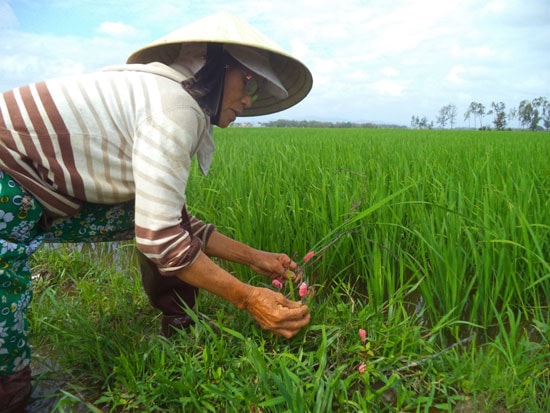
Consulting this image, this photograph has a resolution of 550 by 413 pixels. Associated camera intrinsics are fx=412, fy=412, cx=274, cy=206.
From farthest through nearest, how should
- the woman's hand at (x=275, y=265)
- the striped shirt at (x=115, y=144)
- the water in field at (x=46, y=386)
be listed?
the woman's hand at (x=275, y=265), the water in field at (x=46, y=386), the striped shirt at (x=115, y=144)

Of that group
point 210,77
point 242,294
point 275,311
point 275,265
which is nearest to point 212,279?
point 242,294

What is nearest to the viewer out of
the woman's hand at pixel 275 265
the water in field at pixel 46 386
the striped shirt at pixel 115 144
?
the striped shirt at pixel 115 144

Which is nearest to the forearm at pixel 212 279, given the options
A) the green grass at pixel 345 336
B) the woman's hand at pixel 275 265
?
the green grass at pixel 345 336

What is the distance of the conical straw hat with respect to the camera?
1.20 metres

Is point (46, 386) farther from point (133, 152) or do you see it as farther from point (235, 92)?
point (235, 92)

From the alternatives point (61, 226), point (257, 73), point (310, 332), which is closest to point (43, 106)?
point (61, 226)

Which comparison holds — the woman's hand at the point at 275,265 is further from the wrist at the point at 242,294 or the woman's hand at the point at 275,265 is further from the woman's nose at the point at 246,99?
the woman's nose at the point at 246,99

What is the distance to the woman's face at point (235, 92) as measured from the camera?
1.27 meters

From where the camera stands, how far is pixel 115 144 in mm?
1226

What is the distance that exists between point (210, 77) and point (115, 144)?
13.7 inches

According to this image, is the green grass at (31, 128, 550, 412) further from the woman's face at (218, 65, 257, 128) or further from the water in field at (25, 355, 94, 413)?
the woman's face at (218, 65, 257, 128)

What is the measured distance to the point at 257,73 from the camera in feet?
4.08

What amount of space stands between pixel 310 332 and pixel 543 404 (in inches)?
26.2

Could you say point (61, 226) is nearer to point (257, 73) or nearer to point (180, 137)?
point (180, 137)
